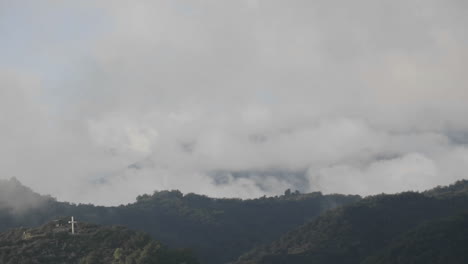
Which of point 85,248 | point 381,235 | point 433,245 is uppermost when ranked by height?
point 381,235

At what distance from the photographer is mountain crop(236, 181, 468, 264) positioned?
130500 millimetres

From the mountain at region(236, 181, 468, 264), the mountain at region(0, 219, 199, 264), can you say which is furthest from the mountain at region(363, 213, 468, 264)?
the mountain at region(0, 219, 199, 264)

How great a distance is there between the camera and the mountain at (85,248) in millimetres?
89000

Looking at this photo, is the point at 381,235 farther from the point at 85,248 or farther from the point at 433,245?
the point at 85,248

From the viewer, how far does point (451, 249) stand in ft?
415

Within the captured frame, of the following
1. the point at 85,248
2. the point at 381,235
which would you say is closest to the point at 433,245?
the point at 381,235

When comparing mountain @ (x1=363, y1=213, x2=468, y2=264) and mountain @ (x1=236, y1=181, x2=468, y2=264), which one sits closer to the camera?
mountain @ (x1=363, y1=213, x2=468, y2=264)

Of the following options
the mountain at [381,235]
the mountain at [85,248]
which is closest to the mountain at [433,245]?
the mountain at [381,235]

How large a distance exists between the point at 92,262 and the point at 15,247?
10.5 metres

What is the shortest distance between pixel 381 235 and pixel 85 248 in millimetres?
83759

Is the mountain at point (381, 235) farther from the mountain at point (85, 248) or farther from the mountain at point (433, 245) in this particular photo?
the mountain at point (85, 248)

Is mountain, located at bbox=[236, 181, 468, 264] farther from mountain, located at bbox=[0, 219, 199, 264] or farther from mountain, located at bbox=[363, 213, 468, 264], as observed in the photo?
mountain, located at bbox=[0, 219, 199, 264]

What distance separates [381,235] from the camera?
161125 mm

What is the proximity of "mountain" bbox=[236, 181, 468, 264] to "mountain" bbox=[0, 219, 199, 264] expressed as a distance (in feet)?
165
